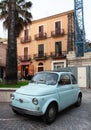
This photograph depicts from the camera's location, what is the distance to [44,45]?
34.6 meters

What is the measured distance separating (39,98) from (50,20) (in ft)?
95.6

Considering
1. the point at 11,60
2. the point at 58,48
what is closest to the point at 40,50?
the point at 58,48

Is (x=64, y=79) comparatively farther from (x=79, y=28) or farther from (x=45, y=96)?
(x=79, y=28)

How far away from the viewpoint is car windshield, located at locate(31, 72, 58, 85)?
294 inches

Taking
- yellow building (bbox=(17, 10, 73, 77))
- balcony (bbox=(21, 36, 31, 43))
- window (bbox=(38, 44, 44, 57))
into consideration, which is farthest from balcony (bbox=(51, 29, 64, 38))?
balcony (bbox=(21, 36, 31, 43))

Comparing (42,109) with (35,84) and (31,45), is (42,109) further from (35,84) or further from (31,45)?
(31,45)

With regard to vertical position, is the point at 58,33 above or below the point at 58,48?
above

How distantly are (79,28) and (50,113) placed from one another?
81.0ft

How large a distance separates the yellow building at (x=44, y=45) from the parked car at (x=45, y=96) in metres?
23.7

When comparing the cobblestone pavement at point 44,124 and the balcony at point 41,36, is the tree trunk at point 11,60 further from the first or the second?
the balcony at point 41,36

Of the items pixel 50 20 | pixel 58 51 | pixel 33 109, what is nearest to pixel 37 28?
pixel 50 20

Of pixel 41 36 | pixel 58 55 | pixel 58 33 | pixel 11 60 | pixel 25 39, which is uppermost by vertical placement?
pixel 58 33

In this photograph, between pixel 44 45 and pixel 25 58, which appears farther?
pixel 25 58

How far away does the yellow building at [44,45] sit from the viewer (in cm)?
3253
